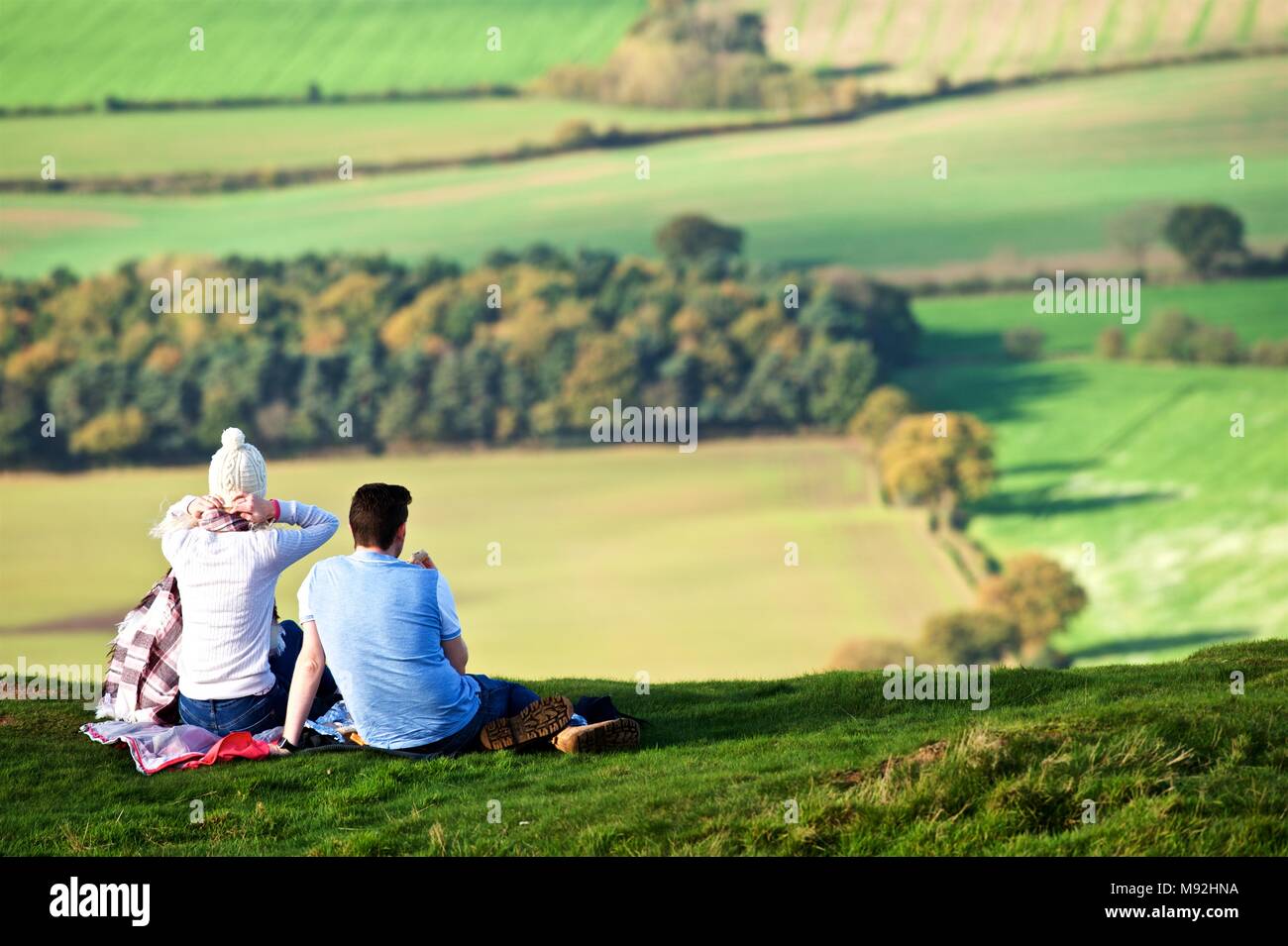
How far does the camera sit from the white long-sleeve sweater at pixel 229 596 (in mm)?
8492

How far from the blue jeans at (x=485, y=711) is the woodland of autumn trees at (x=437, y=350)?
38.2m

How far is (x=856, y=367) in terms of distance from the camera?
155 feet

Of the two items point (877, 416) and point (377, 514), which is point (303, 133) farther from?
point (377, 514)

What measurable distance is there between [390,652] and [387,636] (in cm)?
8

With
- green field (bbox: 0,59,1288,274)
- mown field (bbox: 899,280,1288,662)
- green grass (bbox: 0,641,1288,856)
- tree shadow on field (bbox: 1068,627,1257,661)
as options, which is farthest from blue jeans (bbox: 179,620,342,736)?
green field (bbox: 0,59,1288,274)

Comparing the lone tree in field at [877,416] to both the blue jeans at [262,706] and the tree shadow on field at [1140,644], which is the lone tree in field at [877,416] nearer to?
the tree shadow on field at [1140,644]

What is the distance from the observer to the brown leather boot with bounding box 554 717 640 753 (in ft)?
27.6

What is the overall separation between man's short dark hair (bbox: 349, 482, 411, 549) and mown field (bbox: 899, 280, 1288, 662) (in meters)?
38.3

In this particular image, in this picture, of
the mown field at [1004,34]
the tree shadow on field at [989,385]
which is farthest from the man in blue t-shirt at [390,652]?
the mown field at [1004,34]

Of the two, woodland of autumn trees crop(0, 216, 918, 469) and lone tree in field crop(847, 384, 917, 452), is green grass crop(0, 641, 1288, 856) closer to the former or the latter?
lone tree in field crop(847, 384, 917, 452)

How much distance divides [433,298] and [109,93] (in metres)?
12.8

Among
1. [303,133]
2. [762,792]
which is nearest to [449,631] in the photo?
[762,792]
